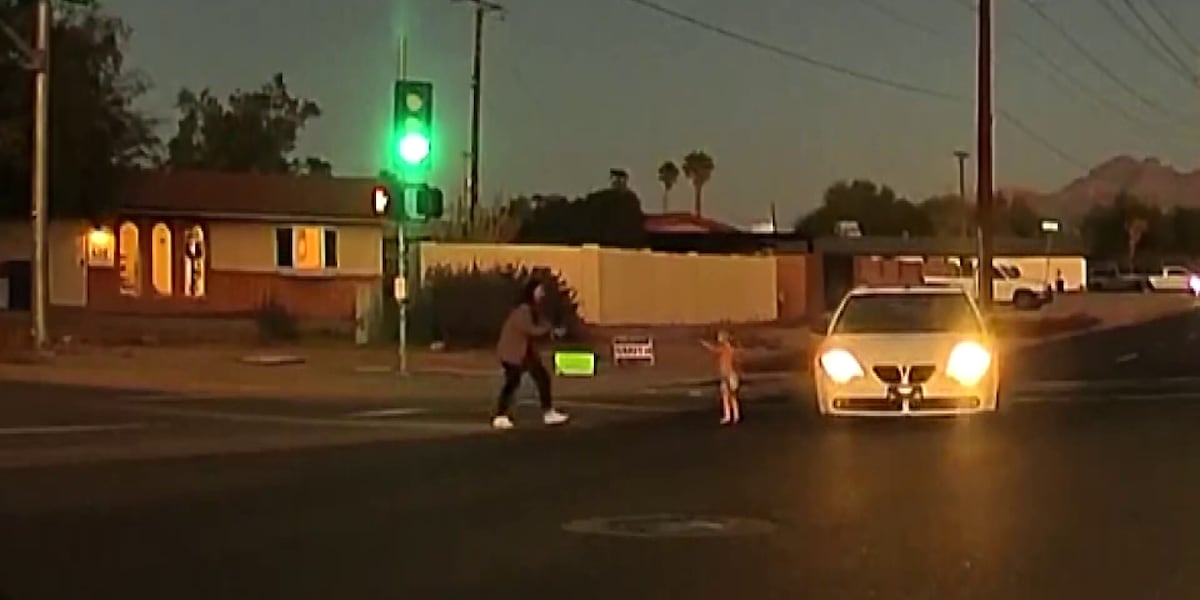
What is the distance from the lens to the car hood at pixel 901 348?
23.2 meters

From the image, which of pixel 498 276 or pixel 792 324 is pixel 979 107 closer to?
pixel 498 276

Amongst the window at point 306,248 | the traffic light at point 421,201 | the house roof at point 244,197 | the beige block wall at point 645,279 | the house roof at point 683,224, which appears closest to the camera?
the traffic light at point 421,201

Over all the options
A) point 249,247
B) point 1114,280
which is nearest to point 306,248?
point 249,247

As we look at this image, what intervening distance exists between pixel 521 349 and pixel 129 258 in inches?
1362

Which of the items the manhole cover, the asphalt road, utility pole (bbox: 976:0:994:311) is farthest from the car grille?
utility pole (bbox: 976:0:994:311)

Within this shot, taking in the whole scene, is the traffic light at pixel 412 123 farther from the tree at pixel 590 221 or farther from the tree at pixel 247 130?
the tree at pixel 247 130

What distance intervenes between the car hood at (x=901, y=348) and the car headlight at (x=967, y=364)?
8cm

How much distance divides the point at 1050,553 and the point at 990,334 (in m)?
11.8

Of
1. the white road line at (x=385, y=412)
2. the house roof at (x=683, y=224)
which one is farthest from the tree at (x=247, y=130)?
the white road line at (x=385, y=412)

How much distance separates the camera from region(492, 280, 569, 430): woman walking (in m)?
25.6

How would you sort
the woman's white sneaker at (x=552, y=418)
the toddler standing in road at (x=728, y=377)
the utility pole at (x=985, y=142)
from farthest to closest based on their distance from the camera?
the utility pole at (x=985, y=142) < the woman's white sneaker at (x=552, y=418) < the toddler standing in road at (x=728, y=377)

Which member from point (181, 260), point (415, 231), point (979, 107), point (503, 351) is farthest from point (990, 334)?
point (181, 260)

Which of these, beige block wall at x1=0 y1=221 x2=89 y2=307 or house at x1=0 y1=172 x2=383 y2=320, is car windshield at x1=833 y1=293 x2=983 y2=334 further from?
beige block wall at x1=0 y1=221 x2=89 y2=307

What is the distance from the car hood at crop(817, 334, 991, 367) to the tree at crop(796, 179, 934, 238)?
136 m
